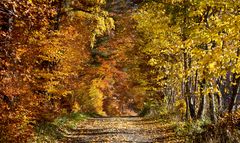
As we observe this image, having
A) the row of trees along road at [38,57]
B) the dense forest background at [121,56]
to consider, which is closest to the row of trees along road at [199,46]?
the dense forest background at [121,56]

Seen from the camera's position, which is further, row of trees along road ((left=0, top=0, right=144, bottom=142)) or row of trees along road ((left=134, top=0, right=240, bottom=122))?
row of trees along road ((left=0, top=0, right=144, bottom=142))

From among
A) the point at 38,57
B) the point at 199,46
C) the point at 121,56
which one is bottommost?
the point at 38,57

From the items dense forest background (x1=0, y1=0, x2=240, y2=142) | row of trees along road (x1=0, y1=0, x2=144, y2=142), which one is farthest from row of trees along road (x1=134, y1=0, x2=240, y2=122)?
row of trees along road (x1=0, y1=0, x2=144, y2=142)

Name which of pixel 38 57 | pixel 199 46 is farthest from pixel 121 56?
pixel 38 57

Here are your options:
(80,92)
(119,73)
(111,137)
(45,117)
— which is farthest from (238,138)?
(119,73)

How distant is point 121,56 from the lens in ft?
148

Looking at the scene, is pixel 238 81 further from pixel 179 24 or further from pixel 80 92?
pixel 80 92

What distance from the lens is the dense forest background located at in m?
10.7

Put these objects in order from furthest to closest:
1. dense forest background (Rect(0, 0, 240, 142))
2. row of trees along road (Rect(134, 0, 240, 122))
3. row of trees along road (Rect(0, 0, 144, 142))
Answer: row of trees along road (Rect(0, 0, 144, 142)), dense forest background (Rect(0, 0, 240, 142)), row of trees along road (Rect(134, 0, 240, 122))

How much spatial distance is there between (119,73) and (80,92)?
525 inches

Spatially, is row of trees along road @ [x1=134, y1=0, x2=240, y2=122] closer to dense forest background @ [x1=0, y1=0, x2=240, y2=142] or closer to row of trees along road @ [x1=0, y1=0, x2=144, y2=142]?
dense forest background @ [x1=0, y1=0, x2=240, y2=142]

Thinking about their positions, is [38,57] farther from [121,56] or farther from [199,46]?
[121,56]

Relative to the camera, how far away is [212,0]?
35.4ft

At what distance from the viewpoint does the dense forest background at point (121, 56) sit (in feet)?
35.1
